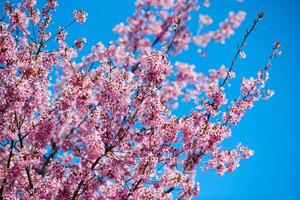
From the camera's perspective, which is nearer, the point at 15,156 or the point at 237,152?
the point at 15,156

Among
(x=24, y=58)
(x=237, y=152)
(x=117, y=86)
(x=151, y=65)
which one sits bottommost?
(x=237, y=152)

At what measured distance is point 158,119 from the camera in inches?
373

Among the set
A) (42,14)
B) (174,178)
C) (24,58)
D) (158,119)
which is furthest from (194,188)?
(42,14)

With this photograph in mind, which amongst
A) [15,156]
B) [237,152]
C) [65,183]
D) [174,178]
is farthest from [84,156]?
[237,152]

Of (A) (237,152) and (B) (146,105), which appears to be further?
(A) (237,152)

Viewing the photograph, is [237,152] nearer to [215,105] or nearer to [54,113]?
[215,105]

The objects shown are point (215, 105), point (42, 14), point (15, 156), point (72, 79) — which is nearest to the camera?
point (15, 156)

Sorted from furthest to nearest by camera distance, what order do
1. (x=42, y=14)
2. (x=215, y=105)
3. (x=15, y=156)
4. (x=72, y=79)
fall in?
(x=42, y=14), (x=215, y=105), (x=72, y=79), (x=15, y=156)

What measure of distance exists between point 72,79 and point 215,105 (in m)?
4.00

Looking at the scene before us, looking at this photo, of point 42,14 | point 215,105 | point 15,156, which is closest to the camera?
point 15,156

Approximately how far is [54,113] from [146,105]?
2386 millimetres

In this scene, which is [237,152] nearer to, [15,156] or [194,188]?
[194,188]

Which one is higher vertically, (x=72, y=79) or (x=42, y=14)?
(x=42, y=14)

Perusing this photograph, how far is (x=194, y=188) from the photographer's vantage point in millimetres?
9430
